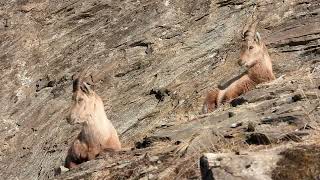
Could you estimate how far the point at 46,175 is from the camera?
1342cm

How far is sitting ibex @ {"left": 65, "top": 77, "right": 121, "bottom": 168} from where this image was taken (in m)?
10.8

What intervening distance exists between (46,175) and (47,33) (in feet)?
25.0

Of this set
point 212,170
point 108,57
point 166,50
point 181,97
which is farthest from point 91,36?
point 212,170

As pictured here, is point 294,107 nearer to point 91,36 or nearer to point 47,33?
point 91,36

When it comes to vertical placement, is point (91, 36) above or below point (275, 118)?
below

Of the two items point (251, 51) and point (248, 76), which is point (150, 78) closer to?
point (251, 51)

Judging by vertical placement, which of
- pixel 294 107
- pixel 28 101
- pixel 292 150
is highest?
pixel 292 150

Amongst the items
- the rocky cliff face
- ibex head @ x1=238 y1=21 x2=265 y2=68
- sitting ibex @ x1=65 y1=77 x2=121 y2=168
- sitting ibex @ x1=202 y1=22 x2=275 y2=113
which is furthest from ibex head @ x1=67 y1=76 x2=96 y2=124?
ibex head @ x1=238 y1=21 x2=265 y2=68

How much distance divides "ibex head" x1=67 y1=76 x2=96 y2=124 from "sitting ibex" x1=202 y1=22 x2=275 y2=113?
194cm

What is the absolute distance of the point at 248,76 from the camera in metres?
12.0

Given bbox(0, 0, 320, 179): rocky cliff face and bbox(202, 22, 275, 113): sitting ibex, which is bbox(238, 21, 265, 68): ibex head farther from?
bbox(0, 0, 320, 179): rocky cliff face

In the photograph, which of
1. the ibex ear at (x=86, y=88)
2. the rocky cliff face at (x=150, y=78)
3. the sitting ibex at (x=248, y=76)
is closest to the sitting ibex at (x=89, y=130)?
the ibex ear at (x=86, y=88)

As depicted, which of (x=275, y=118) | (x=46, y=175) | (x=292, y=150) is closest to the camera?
(x=292, y=150)

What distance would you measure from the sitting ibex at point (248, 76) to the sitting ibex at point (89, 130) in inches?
69.5
